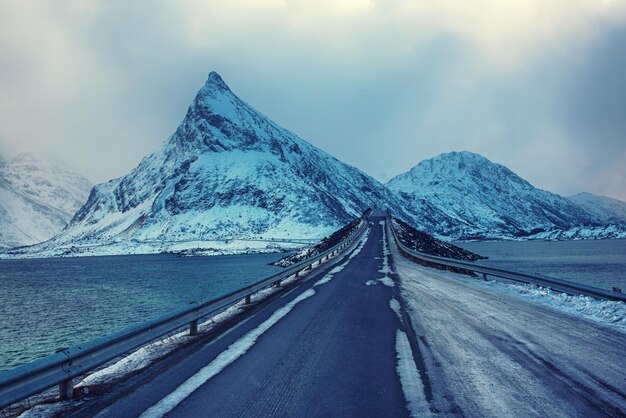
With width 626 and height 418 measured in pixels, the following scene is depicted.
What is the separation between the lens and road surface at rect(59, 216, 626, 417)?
472cm

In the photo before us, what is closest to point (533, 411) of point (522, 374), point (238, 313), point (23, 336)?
point (522, 374)

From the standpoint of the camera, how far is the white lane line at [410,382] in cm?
454

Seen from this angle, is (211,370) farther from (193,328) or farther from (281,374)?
(193,328)

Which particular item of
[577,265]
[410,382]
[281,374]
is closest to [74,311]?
[281,374]

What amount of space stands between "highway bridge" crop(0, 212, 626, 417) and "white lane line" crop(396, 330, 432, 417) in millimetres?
15

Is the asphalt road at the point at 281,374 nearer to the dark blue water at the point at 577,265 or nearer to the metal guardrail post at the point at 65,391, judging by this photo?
the metal guardrail post at the point at 65,391

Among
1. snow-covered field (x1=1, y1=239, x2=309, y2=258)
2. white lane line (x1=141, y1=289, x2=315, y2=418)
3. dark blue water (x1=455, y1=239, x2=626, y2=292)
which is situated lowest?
dark blue water (x1=455, y1=239, x2=626, y2=292)

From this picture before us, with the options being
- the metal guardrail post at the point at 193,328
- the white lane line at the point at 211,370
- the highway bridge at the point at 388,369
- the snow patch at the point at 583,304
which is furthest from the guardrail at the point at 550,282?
the metal guardrail post at the point at 193,328

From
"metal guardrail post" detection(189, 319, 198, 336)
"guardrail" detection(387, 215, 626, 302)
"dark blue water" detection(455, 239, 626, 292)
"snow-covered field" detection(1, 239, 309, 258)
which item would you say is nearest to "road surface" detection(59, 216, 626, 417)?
"metal guardrail post" detection(189, 319, 198, 336)

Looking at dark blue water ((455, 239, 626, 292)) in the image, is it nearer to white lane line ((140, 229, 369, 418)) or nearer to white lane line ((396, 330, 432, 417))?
white lane line ((140, 229, 369, 418))

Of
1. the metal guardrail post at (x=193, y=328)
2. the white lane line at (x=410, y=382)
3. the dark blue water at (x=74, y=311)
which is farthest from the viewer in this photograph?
the dark blue water at (x=74, y=311)

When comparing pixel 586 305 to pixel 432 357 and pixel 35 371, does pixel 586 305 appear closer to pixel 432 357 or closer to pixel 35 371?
pixel 432 357

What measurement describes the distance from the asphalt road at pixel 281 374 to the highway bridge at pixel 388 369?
0.02m

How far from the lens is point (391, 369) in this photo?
5.99 m
